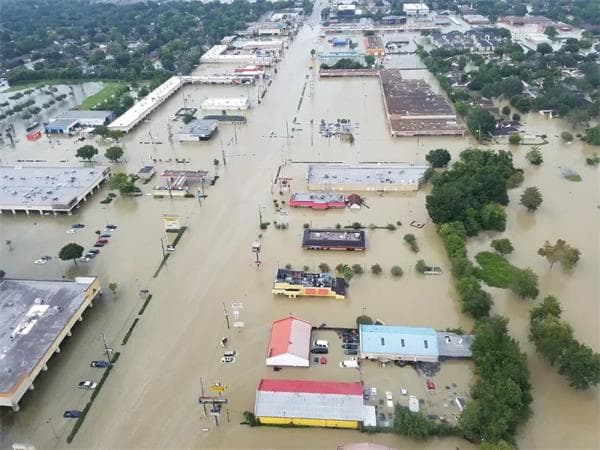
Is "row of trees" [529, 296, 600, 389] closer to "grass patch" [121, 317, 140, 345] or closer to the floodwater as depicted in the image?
the floodwater

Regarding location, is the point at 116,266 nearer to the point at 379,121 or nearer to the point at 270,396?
the point at 270,396

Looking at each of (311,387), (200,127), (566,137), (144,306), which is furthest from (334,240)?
(566,137)

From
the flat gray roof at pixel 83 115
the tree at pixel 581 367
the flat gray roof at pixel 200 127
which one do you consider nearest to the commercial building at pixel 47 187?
the flat gray roof at pixel 200 127

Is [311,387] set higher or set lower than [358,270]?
higher

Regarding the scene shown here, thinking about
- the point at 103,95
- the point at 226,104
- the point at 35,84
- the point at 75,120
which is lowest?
the point at 35,84

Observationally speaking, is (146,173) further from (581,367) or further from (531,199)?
(581,367)

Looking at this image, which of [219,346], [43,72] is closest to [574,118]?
[219,346]
